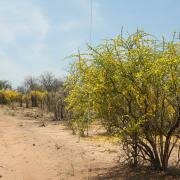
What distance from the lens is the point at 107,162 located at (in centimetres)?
1474

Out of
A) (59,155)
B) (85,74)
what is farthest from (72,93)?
(59,155)

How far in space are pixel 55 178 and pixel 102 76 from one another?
3328mm

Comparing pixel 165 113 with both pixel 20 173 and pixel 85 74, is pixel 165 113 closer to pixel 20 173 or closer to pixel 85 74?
pixel 85 74

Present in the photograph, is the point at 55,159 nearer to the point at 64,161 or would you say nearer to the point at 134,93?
the point at 64,161

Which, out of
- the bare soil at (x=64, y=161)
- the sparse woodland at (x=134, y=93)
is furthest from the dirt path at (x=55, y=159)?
the sparse woodland at (x=134, y=93)

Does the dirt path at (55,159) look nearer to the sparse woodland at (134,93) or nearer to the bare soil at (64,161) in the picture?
the bare soil at (64,161)

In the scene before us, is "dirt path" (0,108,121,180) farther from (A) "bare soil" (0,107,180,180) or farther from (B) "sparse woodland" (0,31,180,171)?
(B) "sparse woodland" (0,31,180,171)

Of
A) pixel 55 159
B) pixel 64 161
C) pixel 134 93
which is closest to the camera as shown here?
pixel 134 93

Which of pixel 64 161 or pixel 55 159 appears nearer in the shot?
pixel 64 161

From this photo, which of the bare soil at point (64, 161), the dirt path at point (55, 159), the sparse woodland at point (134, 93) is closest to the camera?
the sparse woodland at point (134, 93)

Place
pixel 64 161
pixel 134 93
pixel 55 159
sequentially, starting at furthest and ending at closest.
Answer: pixel 55 159 → pixel 64 161 → pixel 134 93

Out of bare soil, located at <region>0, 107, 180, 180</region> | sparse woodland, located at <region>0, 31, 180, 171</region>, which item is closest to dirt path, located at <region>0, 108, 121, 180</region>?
bare soil, located at <region>0, 107, 180, 180</region>

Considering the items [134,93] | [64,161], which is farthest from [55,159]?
[134,93]

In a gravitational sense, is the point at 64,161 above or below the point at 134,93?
below
